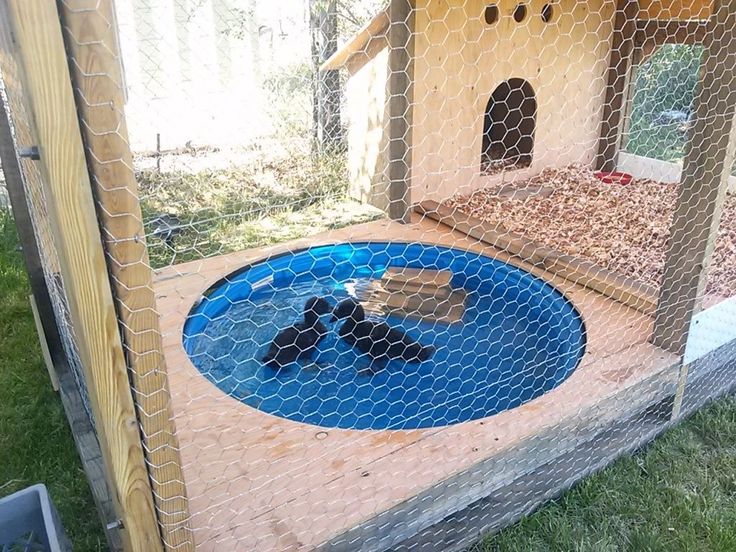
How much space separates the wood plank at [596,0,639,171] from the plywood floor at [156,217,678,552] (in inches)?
86.5

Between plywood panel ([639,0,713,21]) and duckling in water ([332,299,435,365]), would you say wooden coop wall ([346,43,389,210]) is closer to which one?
duckling in water ([332,299,435,365])

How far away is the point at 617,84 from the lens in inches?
153

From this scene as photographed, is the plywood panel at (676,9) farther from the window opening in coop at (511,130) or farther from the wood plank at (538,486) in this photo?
the wood plank at (538,486)

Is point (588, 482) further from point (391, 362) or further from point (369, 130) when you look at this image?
point (369, 130)

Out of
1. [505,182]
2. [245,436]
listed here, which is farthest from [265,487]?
[505,182]

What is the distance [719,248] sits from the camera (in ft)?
8.71

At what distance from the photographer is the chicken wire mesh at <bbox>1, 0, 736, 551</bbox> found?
4.58 feet

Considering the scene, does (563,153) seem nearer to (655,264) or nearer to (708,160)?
(655,264)

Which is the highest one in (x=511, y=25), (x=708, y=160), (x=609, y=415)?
(x=511, y=25)

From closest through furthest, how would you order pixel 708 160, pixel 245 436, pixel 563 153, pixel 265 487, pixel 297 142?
pixel 265 487 → pixel 245 436 → pixel 708 160 → pixel 563 153 → pixel 297 142

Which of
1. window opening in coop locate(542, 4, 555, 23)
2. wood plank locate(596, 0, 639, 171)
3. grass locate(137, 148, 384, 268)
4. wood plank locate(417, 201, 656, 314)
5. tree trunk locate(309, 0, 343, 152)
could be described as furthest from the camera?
tree trunk locate(309, 0, 343, 152)

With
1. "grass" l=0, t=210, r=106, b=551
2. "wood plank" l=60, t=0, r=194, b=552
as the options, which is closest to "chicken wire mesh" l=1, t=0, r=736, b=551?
"wood plank" l=60, t=0, r=194, b=552

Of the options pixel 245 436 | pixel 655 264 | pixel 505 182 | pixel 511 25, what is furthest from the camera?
pixel 505 182

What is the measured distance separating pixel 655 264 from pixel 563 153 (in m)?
1.42
